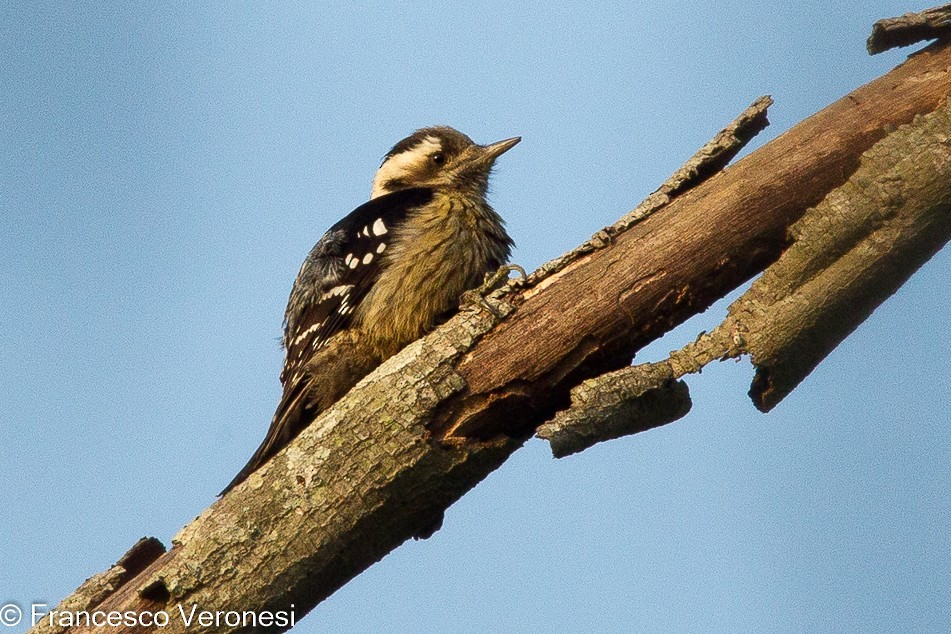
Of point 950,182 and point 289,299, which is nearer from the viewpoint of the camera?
point 950,182

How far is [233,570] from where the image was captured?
337 cm

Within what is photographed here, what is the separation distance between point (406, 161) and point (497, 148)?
0.62 metres

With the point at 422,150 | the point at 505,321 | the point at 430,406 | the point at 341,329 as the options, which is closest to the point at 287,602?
the point at 430,406

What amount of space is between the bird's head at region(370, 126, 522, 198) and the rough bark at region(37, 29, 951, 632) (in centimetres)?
243

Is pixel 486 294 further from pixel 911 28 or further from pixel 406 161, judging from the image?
pixel 406 161

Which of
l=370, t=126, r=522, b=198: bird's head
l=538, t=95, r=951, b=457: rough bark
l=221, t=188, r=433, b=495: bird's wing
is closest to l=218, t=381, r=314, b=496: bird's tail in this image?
l=221, t=188, r=433, b=495: bird's wing

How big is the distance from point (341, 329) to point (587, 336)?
1575 millimetres

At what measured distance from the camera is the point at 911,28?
3.65 meters

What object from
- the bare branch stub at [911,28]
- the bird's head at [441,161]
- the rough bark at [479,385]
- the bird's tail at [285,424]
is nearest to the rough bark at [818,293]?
the rough bark at [479,385]

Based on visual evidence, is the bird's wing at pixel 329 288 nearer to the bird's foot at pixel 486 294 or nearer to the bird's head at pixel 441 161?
the bird's head at pixel 441 161

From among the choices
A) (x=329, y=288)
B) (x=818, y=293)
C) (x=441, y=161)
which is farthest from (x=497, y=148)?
(x=818, y=293)

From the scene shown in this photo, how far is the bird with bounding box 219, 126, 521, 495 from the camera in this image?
4.50 metres

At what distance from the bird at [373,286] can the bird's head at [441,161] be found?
1.88ft

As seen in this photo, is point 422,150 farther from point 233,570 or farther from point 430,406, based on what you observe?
point 233,570
